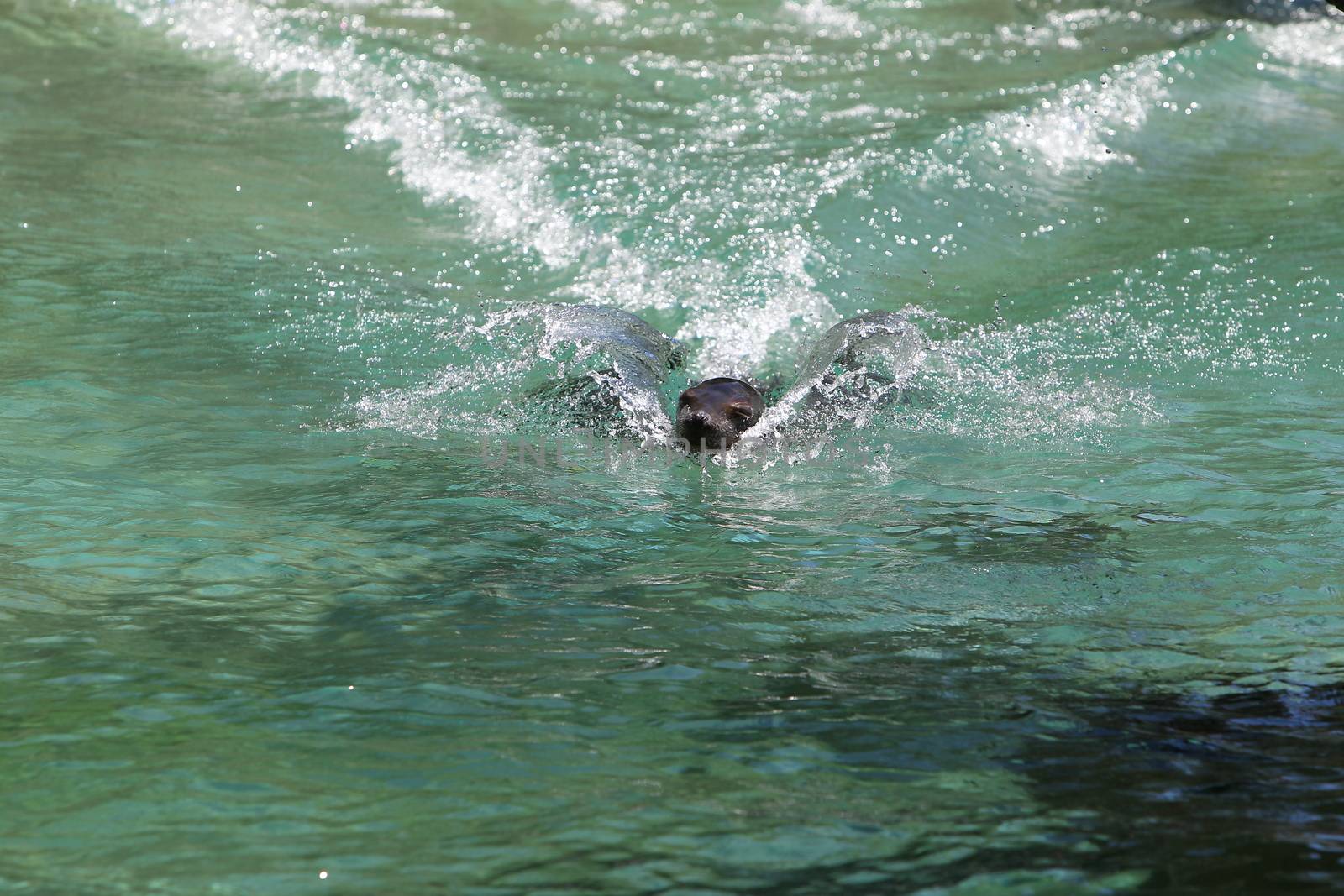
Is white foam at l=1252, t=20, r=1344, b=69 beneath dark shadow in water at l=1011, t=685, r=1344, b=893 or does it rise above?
above

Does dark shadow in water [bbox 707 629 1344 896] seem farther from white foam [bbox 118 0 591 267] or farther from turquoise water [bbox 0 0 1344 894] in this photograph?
white foam [bbox 118 0 591 267]

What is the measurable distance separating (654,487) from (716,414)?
615 mm

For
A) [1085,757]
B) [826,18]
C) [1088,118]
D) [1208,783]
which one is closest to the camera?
[1208,783]

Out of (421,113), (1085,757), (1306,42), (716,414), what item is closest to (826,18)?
(1306,42)

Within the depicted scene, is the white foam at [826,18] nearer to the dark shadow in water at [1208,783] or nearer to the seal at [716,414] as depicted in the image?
the seal at [716,414]

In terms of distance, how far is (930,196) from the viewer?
9750mm

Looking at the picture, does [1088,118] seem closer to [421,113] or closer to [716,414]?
[421,113]

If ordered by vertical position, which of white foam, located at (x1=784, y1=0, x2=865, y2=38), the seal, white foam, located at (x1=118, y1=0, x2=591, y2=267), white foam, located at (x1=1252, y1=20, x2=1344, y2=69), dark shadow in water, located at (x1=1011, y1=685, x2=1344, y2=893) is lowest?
dark shadow in water, located at (x1=1011, y1=685, x2=1344, y2=893)

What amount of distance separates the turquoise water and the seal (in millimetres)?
259

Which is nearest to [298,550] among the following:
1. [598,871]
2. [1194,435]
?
[598,871]

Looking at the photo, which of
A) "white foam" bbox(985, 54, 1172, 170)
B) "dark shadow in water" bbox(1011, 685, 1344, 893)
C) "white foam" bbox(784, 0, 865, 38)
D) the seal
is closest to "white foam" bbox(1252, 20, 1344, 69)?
"white foam" bbox(985, 54, 1172, 170)

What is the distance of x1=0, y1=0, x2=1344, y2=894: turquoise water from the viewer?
129 inches

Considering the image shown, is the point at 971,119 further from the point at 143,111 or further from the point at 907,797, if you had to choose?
the point at 907,797

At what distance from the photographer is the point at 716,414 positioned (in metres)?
6.07
